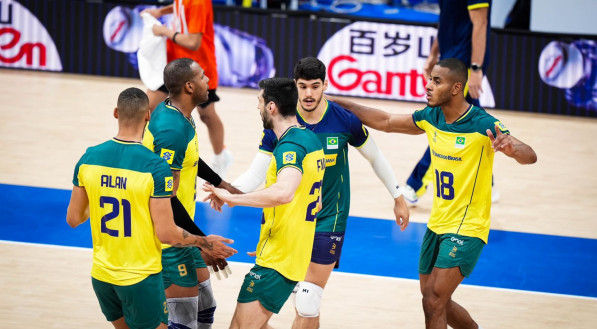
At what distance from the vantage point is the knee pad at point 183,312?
17.1 ft

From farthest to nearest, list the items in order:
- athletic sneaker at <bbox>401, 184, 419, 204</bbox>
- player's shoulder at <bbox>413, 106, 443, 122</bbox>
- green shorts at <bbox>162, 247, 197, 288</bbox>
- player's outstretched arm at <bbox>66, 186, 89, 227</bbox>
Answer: athletic sneaker at <bbox>401, 184, 419, 204</bbox>, player's shoulder at <bbox>413, 106, 443, 122</bbox>, green shorts at <bbox>162, 247, 197, 288</bbox>, player's outstretched arm at <bbox>66, 186, 89, 227</bbox>

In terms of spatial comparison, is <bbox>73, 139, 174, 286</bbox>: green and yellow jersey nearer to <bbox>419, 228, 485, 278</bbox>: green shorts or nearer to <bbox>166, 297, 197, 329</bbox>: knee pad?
<bbox>166, 297, 197, 329</bbox>: knee pad

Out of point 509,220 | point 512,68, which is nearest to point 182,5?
point 509,220

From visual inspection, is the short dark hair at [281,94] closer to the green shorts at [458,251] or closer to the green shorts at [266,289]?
the green shorts at [266,289]

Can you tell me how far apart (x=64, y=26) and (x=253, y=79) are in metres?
3.30

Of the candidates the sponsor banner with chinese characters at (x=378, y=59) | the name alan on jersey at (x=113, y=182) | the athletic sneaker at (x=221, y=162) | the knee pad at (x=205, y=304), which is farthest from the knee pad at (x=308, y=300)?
the sponsor banner with chinese characters at (x=378, y=59)

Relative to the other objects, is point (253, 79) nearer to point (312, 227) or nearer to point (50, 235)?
point (50, 235)

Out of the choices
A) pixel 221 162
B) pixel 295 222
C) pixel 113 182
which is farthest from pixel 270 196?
pixel 221 162

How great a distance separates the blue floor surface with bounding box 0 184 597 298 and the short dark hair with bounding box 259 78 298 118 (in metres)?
2.79

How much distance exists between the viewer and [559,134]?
12484 millimetres

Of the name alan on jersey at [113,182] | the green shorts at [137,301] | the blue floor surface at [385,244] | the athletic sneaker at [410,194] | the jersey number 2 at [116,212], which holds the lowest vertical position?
the blue floor surface at [385,244]

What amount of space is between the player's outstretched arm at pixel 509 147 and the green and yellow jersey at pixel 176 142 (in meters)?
1.86

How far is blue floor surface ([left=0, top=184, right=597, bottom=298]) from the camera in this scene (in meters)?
7.43

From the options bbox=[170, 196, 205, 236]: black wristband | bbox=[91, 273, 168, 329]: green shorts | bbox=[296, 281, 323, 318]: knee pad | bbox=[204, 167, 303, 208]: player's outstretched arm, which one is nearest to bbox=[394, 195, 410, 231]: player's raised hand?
bbox=[296, 281, 323, 318]: knee pad
